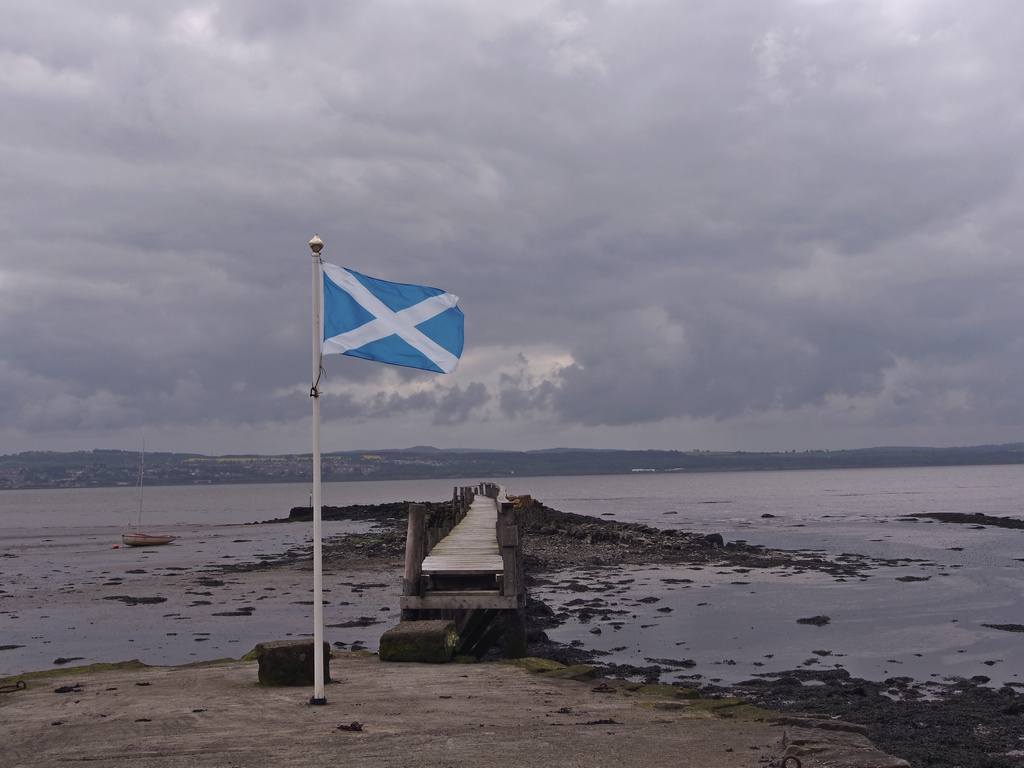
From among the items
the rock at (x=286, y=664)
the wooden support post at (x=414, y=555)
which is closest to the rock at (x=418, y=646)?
the rock at (x=286, y=664)

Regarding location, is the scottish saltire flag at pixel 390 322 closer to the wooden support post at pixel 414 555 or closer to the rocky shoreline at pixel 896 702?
the wooden support post at pixel 414 555

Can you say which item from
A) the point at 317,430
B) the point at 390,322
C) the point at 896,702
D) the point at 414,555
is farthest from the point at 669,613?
the point at 317,430

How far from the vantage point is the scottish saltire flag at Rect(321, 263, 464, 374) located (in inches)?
327

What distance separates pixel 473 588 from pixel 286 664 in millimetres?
5169

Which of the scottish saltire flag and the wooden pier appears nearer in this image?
the scottish saltire flag

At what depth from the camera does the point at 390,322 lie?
8.56 m

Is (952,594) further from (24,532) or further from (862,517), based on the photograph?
(24,532)

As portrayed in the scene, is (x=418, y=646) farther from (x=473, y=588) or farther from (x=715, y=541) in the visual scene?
(x=715, y=541)

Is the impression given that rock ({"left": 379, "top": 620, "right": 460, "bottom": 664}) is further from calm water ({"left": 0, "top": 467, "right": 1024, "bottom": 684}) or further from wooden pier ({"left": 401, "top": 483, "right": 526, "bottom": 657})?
calm water ({"left": 0, "top": 467, "right": 1024, "bottom": 684})

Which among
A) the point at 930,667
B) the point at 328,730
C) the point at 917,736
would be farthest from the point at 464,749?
the point at 930,667

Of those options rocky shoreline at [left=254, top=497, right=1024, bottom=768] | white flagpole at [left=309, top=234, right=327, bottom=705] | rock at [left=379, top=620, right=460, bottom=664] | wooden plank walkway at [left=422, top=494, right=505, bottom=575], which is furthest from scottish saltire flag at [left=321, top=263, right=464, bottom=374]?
rocky shoreline at [left=254, top=497, right=1024, bottom=768]

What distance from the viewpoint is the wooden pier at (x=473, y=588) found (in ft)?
41.5

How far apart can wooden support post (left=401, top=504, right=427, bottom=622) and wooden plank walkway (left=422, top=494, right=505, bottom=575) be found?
0.42m

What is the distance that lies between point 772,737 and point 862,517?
60.8 meters
